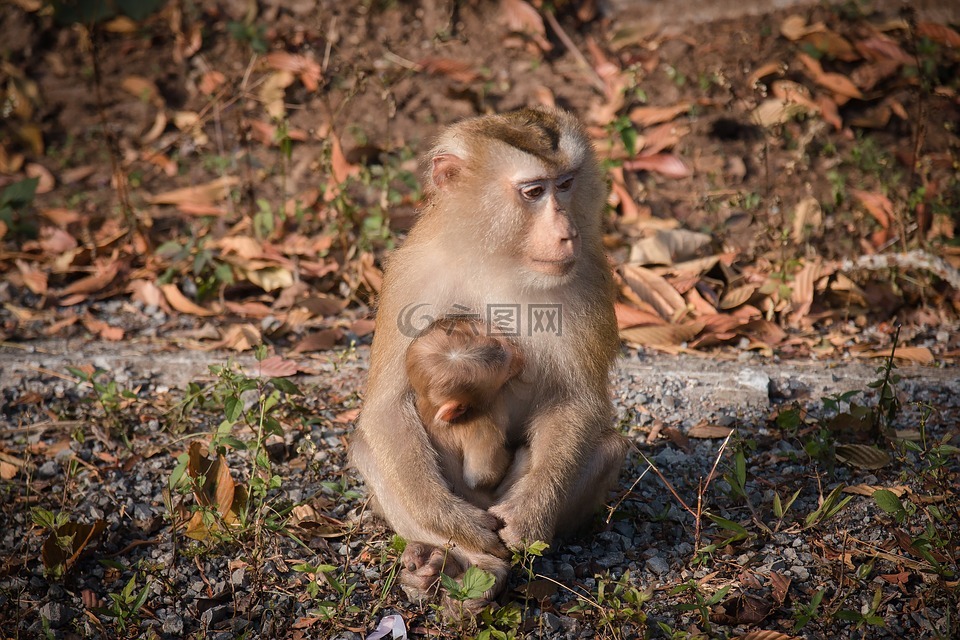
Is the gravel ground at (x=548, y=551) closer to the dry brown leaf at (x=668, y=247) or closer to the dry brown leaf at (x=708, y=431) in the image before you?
the dry brown leaf at (x=708, y=431)

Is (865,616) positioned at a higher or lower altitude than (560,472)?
lower

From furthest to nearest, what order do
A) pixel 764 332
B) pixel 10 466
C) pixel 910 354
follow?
pixel 764 332, pixel 910 354, pixel 10 466

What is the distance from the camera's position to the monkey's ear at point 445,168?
2.99m

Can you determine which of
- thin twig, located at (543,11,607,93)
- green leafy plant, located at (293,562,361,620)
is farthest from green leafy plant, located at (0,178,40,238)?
thin twig, located at (543,11,607,93)

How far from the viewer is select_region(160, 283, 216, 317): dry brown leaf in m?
4.87

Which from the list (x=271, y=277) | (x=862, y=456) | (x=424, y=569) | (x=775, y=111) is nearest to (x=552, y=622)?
(x=424, y=569)

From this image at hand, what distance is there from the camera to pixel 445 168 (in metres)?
3.02

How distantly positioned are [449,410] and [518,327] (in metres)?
0.37

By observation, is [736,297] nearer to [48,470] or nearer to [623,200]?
[623,200]

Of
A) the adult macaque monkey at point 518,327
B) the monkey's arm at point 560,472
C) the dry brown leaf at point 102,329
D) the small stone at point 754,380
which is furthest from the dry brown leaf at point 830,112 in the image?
the dry brown leaf at point 102,329

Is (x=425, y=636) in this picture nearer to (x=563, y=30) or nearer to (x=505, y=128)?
(x=505, y=128)

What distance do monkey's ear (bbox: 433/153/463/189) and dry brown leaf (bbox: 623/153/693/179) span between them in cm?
300

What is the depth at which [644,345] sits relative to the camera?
4.56 meters

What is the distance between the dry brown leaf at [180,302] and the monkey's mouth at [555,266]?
8.28 ft
